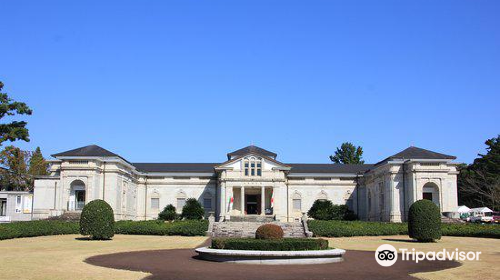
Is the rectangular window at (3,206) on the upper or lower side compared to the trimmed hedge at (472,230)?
upper

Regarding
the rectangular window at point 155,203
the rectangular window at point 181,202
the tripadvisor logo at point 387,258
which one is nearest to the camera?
the tripadvisor logo at point 387,258

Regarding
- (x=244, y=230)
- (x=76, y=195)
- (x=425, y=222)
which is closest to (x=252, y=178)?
(x=244, y=230)

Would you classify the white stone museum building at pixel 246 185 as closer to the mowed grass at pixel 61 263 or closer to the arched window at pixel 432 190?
the arched window at pixel 432 190

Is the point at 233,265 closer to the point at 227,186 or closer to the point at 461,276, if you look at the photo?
the point at 461,276

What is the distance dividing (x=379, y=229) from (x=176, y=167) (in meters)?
33.9

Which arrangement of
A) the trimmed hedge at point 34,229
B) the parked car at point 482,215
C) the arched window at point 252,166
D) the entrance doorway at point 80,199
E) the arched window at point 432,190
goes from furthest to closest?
the parked car at point 482,215, the arched window at point 252,166, the entrance doorway at point 80,199, the arched window at point 432,190, the trimmed hedge at point 34,229

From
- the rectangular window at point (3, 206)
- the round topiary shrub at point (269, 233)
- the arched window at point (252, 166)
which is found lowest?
the round topiary shrub at point (269, 233)

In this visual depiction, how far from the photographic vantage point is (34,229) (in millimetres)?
40250

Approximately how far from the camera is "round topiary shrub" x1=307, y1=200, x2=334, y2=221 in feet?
194

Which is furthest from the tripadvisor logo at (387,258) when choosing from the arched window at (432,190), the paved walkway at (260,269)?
the arched window at (432,190)

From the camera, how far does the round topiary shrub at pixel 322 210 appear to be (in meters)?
59.3

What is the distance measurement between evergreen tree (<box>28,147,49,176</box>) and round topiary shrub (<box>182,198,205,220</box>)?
3246cm

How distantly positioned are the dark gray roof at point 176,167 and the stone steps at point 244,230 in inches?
737

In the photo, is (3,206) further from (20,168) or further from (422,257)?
(422,257)
